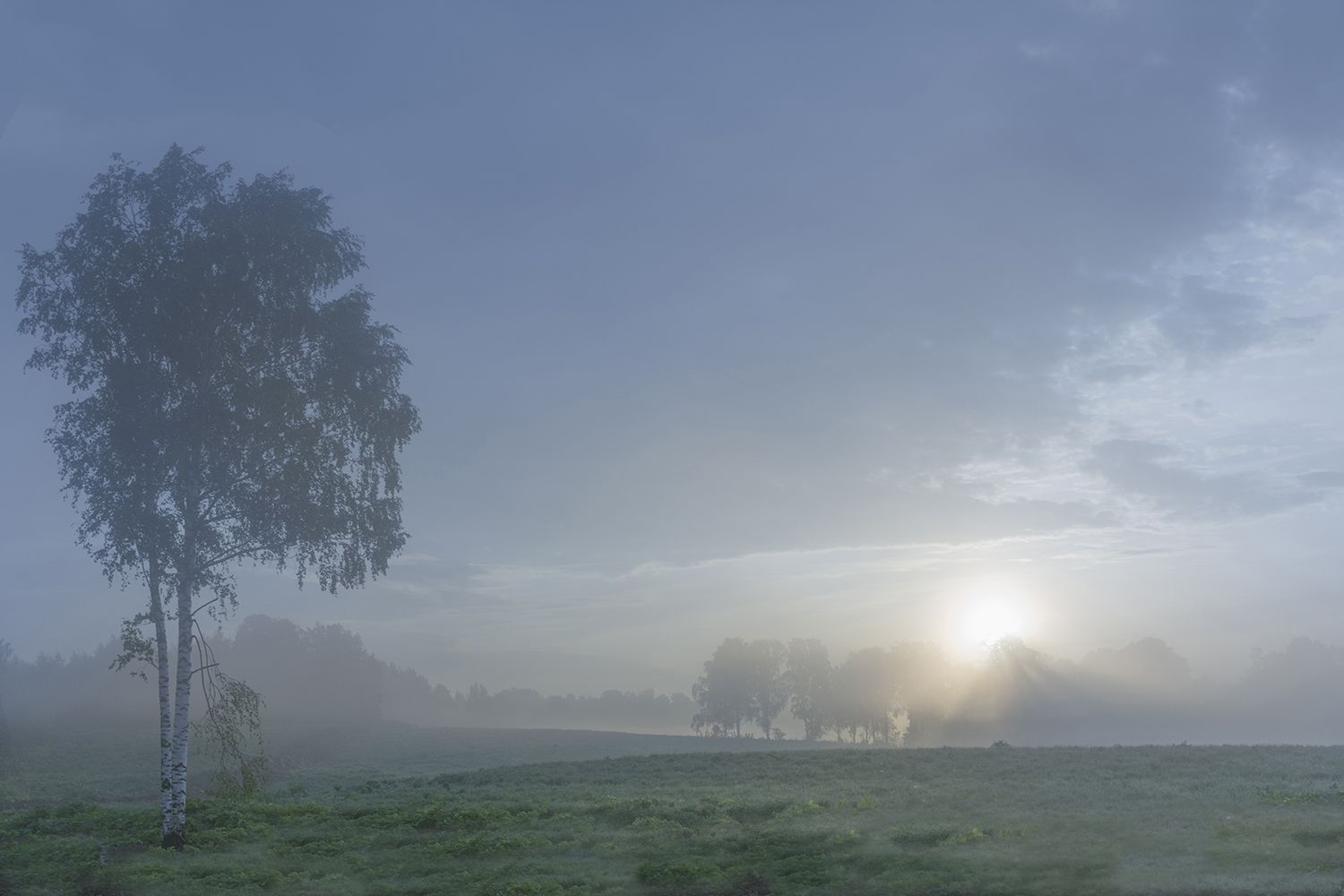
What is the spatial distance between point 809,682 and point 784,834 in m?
136

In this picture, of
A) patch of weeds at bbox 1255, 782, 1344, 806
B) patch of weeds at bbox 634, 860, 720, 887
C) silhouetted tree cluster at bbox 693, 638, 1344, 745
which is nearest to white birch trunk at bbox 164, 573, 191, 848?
patch of weeds at bbox 634, 860, 720, 887

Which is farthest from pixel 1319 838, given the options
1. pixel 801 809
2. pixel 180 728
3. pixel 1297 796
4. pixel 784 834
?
pixel 180 728

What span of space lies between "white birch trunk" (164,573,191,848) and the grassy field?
741 millimetres

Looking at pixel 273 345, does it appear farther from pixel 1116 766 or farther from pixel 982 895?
pixel 1116 766

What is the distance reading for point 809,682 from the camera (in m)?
158

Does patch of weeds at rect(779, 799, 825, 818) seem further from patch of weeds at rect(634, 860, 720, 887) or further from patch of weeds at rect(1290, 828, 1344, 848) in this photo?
patch of weeds at rect(1290, 828, 1344, 848)

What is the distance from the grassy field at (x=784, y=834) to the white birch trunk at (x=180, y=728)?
74cm

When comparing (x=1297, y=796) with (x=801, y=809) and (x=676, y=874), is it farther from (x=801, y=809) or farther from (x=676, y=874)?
(x=676, y=874)

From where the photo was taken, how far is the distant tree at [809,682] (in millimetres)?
153625

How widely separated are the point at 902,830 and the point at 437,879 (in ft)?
42.3

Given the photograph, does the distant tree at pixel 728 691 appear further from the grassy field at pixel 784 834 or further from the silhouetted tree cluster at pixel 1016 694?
the grassy field at pixel 784 834

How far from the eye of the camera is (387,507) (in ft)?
121

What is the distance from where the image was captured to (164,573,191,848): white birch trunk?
30.6m

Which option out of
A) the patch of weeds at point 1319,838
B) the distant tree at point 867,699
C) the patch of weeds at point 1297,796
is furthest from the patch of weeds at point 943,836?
the distant tree at point 867,699
